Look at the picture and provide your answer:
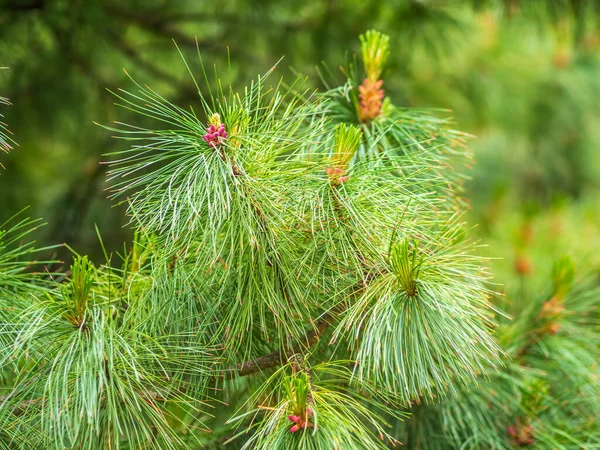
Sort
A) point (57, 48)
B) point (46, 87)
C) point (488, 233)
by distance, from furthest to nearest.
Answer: point (488, 233) → point (46, 87) → point (57, 48)

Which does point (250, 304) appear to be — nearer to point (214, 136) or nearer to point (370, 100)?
point (214, 136)

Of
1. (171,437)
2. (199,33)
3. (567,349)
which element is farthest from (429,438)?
(199,33)

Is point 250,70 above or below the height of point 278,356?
above

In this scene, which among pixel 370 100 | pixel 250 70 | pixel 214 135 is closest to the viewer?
pixel 214 135

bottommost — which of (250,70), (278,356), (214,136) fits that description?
(278,356)

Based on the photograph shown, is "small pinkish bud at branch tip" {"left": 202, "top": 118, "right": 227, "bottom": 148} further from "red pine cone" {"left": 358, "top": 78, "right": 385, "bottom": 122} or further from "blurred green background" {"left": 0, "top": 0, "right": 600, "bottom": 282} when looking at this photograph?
"blurred green background" {"left": 0, "top": 0, "right": 600, "bottom": 282}

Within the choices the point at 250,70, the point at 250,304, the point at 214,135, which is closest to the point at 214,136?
the point at 214,135

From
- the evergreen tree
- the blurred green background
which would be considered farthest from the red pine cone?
the blurred green background

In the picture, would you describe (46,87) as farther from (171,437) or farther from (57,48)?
(171,437)
